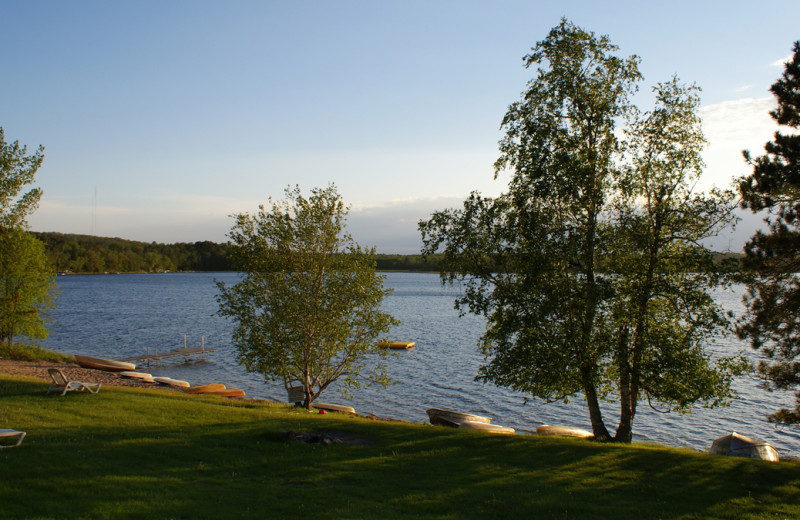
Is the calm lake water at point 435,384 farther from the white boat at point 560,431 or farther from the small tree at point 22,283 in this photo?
the small tree at point 22,283

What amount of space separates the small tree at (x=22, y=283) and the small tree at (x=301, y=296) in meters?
24.0

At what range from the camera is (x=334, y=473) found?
13422 millimetres

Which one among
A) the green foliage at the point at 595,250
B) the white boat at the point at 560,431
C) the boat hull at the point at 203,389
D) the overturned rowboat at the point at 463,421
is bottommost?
the boat hull at the point at 203,389

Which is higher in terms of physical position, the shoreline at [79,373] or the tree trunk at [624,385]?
the tree trunk at [624,385]

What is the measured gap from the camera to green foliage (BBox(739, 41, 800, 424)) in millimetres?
15781

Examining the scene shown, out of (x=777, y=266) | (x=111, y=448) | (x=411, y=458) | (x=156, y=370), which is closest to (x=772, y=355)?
(x=777, y=266)

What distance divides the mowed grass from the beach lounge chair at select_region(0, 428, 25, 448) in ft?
0.67

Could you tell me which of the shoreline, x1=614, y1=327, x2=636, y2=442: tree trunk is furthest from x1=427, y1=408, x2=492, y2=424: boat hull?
the shoreline

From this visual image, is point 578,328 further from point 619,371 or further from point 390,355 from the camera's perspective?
point 390,355

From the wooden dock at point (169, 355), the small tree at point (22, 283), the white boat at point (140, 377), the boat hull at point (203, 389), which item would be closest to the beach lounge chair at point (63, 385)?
the boat hull at point (203, 389)

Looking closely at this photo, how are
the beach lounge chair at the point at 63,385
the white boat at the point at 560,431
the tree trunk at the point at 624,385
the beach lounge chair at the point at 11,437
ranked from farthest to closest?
1. the white boat at the point at 560,431
2. the beach lounge chair at the point at 63,385
3. the tree trunk at the point at 624,385
4. the beach lounge chair at the point at 11,437

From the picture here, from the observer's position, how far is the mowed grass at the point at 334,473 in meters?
10.6

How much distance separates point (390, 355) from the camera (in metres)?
54.8

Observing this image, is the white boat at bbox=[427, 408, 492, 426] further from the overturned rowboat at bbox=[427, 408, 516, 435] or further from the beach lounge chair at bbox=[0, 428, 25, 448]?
the beach lounge chair at bbox=[0, 428, 25, 448]
